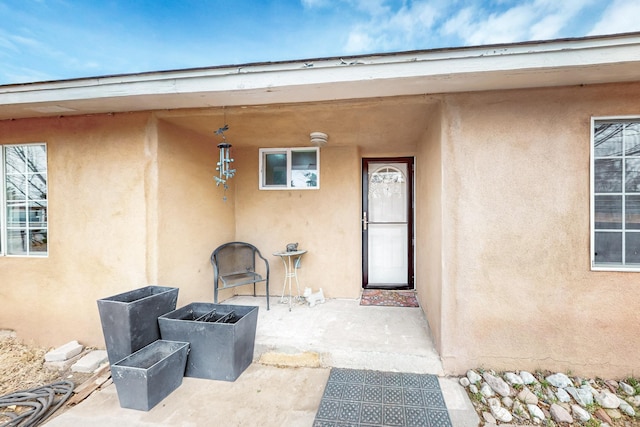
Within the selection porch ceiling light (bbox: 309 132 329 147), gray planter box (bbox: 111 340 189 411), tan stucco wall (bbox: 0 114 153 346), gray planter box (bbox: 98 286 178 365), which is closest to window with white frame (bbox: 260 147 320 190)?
porch ceiling light (bbox: 309 132 329 147)

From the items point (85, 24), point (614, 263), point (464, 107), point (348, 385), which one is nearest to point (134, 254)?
point (348, 385)

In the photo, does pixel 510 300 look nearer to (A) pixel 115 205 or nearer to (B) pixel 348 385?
(B) pixel 348 385

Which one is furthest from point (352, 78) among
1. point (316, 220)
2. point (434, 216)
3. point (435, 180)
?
point (316, 220)

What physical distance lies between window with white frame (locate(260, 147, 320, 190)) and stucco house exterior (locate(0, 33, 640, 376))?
721 mm

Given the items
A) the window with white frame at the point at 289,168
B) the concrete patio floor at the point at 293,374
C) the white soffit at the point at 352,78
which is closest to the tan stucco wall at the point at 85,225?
the white soffit at the point at 352,78

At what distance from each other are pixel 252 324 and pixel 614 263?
129 inches

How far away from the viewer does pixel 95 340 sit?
2932 mm

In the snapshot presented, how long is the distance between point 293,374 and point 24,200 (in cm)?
→ 379

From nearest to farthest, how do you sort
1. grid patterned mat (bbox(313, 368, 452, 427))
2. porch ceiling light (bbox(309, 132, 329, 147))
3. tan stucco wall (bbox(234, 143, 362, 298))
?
1. grid patterned mat (bbox(313, 368, 452, 427))
2. porch ceiling light (bbox(309, 132, 329, 147))
3. tan stucco wall (bbox(234, 143, 362, 298))

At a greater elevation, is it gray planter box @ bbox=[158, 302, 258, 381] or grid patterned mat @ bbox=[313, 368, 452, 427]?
gray planter box @ bbox=[158, 302, 258, 381]

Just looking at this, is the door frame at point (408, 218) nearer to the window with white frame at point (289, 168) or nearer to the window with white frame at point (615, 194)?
the window with white frame at point (289, 168)

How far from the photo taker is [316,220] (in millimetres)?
4156

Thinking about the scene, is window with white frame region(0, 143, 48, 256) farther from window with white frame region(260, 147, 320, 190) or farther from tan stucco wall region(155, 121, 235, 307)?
window with white frame region(260, 147, 320, 190)

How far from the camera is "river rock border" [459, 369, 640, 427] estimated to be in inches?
72.3
